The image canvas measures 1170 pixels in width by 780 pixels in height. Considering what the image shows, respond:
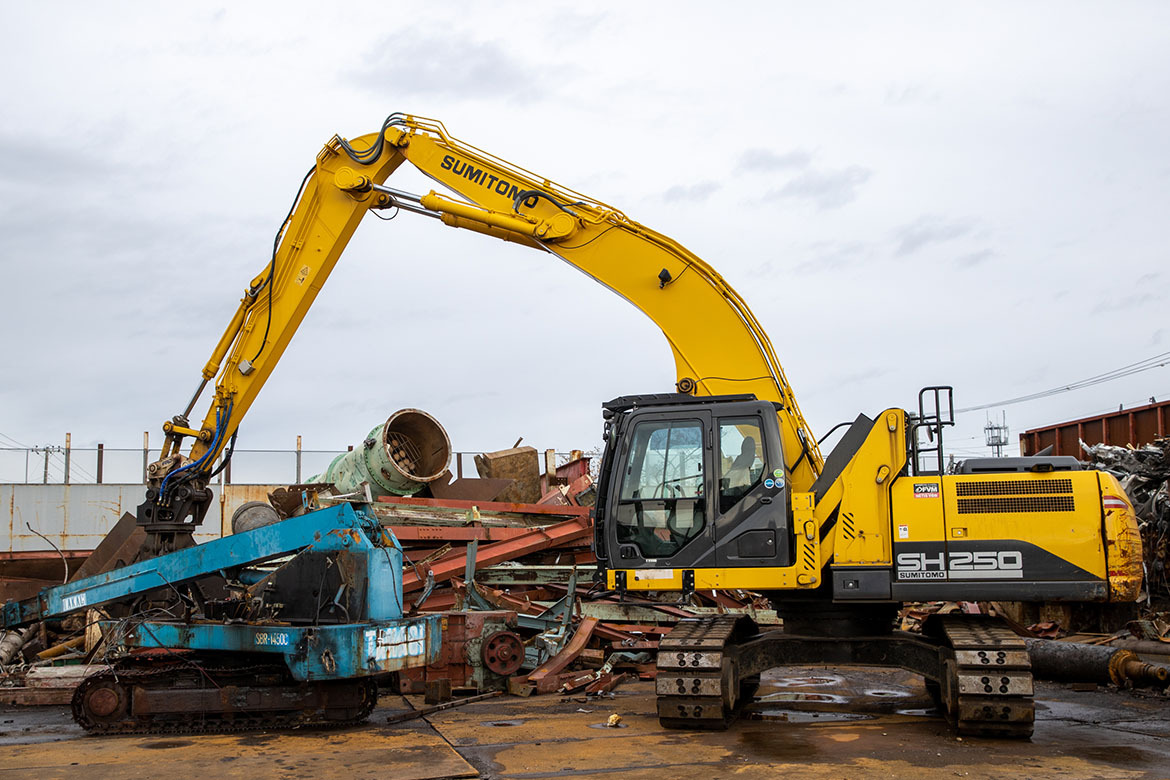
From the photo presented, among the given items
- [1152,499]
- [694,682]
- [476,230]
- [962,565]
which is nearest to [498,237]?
[476,230]

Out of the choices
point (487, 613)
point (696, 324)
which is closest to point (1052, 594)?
point (696, 324)

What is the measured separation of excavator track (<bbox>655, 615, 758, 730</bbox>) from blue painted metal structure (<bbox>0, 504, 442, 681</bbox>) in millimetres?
1972

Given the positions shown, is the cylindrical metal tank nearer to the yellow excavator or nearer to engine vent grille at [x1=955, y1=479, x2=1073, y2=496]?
the yellow excavator

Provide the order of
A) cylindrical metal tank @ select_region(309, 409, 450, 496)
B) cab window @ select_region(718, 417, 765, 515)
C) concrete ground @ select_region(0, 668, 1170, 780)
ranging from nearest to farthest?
Result: concrete ground @ select_region(0, 668, 1170, 780), cab window @ select_region(718, 417, 765, 515), cylindrical metal tank @ select_region(309, 409, 450, 496)

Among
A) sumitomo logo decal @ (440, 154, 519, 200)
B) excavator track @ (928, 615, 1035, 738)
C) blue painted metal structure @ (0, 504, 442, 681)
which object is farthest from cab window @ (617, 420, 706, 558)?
sumitomo logo decal @ (440, 154, 519, 200)

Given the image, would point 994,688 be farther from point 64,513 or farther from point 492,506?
point 64,513

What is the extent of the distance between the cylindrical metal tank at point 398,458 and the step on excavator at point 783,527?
501 cm

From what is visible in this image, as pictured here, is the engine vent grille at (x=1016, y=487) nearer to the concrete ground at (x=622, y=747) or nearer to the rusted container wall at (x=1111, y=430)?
the concrete ground at (x=622, y=747)

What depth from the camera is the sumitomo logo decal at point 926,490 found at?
822 centimetres

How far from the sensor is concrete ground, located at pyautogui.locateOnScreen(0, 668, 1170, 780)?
6.83 meters

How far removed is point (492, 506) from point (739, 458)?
6.69m

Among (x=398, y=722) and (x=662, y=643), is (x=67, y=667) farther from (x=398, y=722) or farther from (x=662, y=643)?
(x=662, y=643)

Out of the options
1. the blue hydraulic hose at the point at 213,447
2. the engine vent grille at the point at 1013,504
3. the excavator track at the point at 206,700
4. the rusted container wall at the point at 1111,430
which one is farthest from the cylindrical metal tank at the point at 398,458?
the rusted container wall at the point at 1111,430

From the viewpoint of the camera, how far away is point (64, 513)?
23547 millimetres
